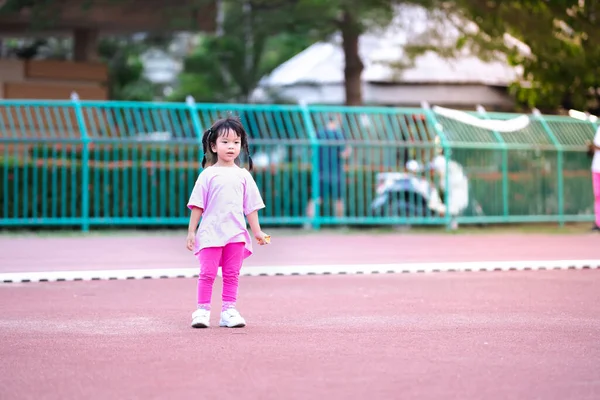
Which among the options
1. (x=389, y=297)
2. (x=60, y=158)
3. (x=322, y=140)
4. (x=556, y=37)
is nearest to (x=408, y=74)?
(x=556, y=37)

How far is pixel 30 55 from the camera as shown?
102 feet

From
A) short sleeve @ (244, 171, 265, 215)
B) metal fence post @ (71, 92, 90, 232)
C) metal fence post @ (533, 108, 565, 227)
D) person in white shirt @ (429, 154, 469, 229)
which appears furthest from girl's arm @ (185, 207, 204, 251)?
metal fence post @ (533, 108, 565, 227)

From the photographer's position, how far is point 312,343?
6492mm

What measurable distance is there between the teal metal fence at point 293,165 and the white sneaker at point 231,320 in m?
11.2

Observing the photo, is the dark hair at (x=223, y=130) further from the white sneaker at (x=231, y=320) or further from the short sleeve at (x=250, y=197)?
the white sneaker at (x=231, y=320)

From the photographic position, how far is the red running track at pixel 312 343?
16.7ft

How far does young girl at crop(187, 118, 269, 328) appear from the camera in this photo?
24.2 feet

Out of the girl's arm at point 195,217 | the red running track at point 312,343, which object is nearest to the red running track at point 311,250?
the red running track at point 312,343

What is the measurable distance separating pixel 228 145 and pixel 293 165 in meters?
11.9

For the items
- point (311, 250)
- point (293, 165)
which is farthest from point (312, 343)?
point (293, 165)

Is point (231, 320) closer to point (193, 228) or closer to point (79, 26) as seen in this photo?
point (193, 228)

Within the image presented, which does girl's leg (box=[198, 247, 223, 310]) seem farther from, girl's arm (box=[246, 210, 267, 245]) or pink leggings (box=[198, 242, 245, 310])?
girl's arm (box=[246, 210, 267, 245])

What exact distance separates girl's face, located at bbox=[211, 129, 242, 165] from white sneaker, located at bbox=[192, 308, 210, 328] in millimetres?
1003

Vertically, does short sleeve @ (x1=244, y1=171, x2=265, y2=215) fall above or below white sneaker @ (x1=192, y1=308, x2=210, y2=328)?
above
